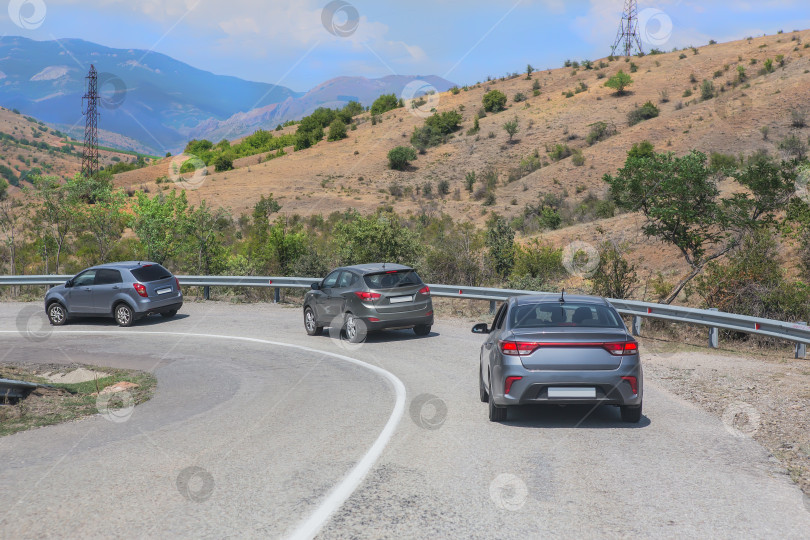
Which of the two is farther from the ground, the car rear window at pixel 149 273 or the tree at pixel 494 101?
the tree at pixel 494 101

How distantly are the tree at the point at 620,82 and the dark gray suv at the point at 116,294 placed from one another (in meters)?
64.7

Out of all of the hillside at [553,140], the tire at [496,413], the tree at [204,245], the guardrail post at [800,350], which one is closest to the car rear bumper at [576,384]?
the tire at [496,413]

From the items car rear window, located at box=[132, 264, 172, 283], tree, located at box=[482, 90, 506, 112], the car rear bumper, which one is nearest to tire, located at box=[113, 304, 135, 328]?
car rear window, located at box=[132, 264, 172, 283]

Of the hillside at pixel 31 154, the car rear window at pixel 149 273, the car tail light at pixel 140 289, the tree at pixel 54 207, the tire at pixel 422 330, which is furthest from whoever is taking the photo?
the hillside at pixel 31 154

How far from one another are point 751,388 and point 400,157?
6415 cm

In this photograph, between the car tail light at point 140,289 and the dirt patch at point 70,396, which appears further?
the car tail light at point 140,289

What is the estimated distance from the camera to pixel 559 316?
8.81 metres

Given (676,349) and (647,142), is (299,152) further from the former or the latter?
(676,349)

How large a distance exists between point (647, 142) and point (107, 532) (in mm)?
55996

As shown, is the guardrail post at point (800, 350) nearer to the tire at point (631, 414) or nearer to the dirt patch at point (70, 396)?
the tire at point (631, 414)

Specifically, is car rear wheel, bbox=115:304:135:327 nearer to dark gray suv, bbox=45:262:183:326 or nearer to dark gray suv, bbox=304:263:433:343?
dark gray suv, bbox=45:262:183:326

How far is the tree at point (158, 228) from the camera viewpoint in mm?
29984

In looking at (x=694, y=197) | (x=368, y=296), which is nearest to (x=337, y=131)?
(x=694, y=197)

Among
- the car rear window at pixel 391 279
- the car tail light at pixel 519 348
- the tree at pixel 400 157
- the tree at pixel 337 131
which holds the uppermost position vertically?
the tree at pixel 337 131
